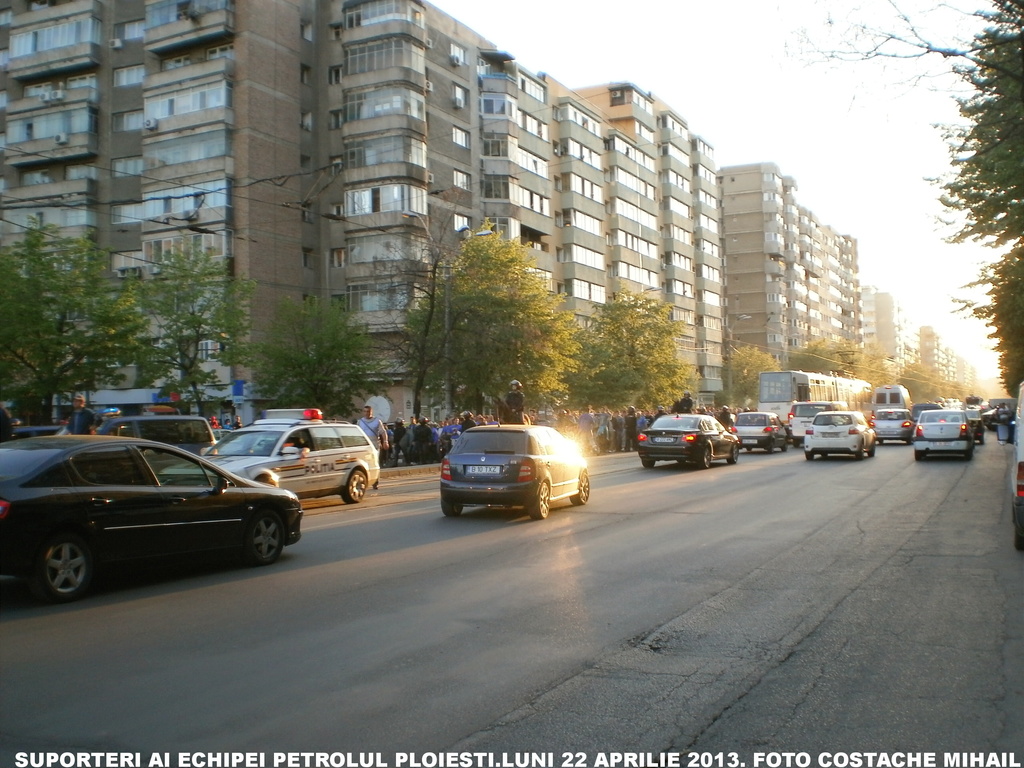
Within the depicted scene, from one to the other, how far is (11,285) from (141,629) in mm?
27220

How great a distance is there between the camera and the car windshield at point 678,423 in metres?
26.1

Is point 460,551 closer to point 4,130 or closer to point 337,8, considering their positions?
point 337,8

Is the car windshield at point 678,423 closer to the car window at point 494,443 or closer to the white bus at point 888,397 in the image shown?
the car window at point 494,443

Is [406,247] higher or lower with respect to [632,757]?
higher

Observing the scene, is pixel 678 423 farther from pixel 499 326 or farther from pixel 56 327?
pixel 56 327

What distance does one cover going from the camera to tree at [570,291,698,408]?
52.2 meters

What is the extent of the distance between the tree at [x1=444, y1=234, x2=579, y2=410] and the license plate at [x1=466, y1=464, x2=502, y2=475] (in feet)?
68.3

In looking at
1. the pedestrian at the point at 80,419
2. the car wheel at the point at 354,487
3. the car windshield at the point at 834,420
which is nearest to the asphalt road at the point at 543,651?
the car wheel at the point at 354,487

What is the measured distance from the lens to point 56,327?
30.5 meters

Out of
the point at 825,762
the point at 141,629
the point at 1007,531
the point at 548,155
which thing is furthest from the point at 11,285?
the point at 548,155

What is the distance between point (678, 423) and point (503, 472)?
12.8 m

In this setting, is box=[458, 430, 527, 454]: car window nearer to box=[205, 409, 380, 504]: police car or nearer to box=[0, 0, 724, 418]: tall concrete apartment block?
box=[205, 409, 380, 504]: police car

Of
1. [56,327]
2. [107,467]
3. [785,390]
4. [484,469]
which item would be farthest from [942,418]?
[56,327]

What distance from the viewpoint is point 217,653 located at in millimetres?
6207
